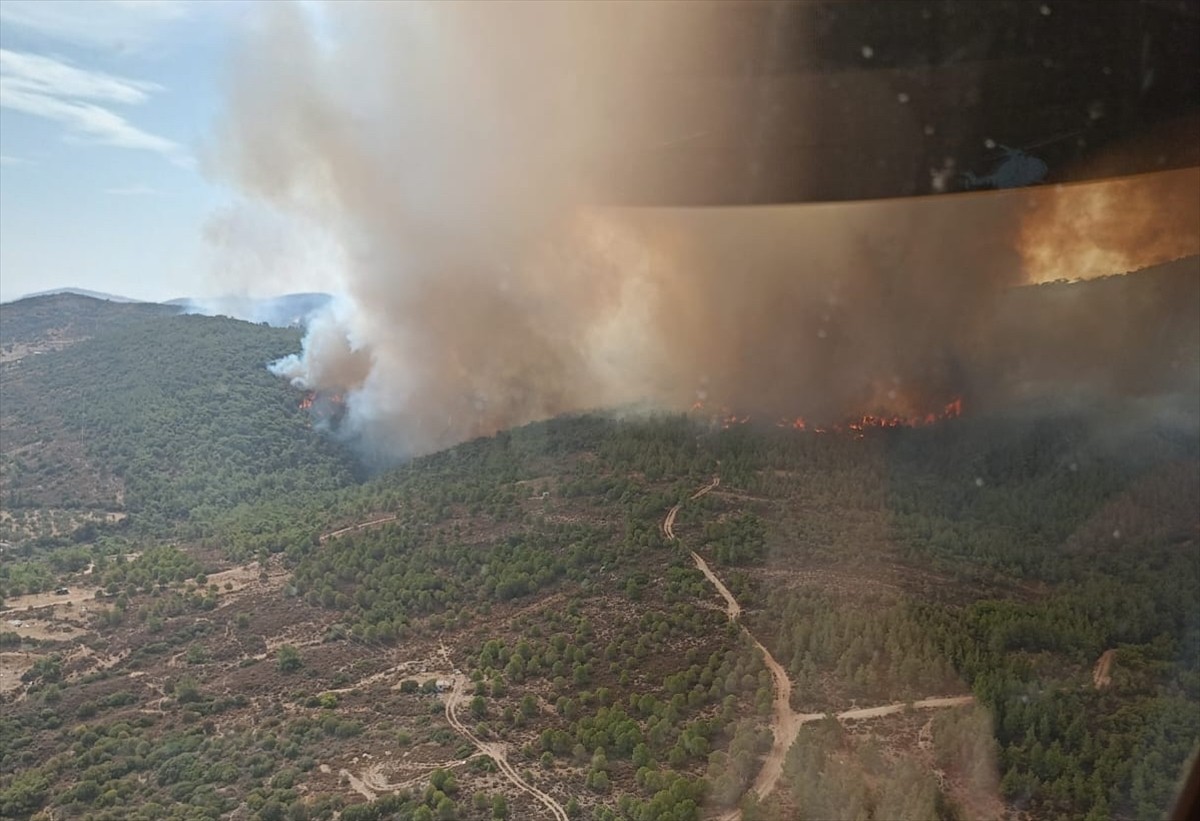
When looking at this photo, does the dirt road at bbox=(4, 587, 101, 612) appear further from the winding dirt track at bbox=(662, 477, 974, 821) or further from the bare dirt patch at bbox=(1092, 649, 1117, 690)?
the bare dirt patch at bbox=(1092, 649, 1117, 690)

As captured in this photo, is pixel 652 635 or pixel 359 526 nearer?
pixel 652 635

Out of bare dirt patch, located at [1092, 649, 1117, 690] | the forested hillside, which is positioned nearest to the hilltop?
bare dirt patch, located at [1092, 649, 1117, 690]

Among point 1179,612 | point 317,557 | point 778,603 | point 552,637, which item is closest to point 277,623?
point 317,557

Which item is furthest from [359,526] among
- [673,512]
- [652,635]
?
[652,635]

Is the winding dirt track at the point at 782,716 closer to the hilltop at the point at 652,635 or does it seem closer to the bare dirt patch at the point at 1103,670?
the hilltop at the point at 652,635

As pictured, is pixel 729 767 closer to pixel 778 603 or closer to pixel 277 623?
pixel 778 603

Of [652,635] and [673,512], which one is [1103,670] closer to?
[652,635]

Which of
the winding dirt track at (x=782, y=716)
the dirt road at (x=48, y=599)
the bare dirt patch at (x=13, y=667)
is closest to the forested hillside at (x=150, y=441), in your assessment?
the dirt road at (x=48, y=599)

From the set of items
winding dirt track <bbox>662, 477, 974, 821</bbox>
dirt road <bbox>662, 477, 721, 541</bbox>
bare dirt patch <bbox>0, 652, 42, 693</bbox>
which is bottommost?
bare dirt patch <bbox>0, 652, 42, 693</bbox>
